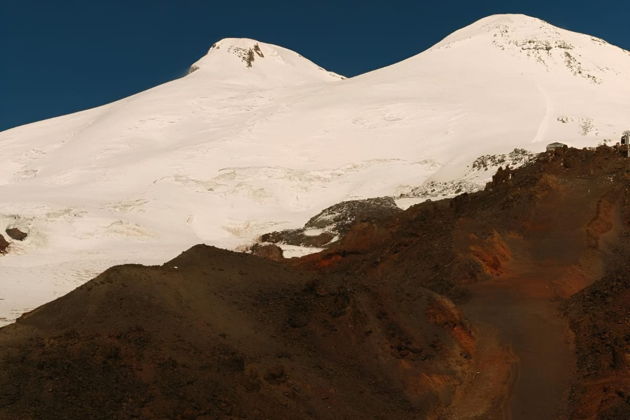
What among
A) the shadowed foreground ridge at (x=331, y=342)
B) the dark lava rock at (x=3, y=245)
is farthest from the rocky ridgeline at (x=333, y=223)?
the shadowed foreground ridge at (x=331, y=342)

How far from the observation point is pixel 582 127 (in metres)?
38.9

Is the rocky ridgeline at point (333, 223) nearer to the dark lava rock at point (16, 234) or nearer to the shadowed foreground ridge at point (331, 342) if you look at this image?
the dark lava rock at point (16, 234)

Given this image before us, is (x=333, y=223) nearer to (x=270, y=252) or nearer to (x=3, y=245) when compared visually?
(x=270, y=252)

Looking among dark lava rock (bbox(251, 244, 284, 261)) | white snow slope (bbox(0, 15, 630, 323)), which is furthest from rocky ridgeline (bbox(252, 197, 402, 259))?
dark lava rock (bbox(251, 244, 284, 261))

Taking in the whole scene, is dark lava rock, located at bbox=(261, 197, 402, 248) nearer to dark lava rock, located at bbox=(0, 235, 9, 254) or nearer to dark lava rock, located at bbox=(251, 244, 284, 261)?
dark lava rock, located at bbox=(251, 244, 284, 261)

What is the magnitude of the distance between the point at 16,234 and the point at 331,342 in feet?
56.5

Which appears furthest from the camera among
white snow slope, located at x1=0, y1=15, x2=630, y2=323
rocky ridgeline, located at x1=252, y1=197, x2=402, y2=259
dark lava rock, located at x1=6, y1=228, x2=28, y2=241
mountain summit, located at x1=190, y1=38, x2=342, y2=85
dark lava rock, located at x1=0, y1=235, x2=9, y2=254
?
mountain summit, located at x1=190, y1=38, x2=342, y2=85

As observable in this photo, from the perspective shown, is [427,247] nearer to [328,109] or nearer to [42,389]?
[42,389]

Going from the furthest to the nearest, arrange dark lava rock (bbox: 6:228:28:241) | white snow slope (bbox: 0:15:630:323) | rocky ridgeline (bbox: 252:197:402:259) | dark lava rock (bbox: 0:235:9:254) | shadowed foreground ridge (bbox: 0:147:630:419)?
rocky ridgeline (bbox: 252:197:402:259), white snow slope (bbox: 0:15:630:323), dark lava rock (bbox: 6:228:28:241), dark lava rock (bbox: 0:235:9:254), shadowed foreground ridge (bbox: 0:147:630:419)

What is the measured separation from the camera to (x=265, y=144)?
42.1 meters

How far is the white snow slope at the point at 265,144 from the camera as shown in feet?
87.2

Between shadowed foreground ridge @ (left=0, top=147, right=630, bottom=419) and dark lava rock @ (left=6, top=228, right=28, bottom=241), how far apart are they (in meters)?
13.8

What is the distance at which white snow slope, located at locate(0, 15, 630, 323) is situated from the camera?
87.2 ft

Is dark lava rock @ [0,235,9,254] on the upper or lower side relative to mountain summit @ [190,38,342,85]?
lower
